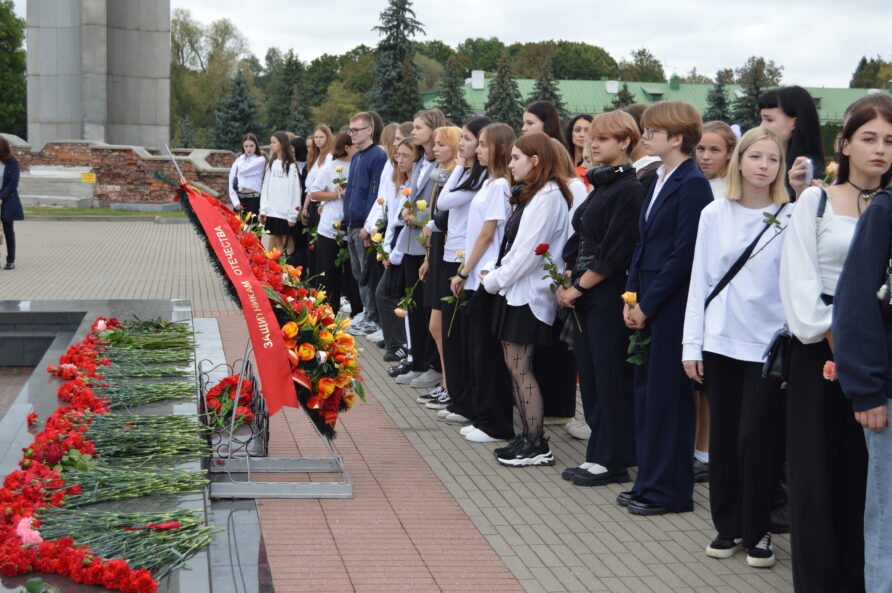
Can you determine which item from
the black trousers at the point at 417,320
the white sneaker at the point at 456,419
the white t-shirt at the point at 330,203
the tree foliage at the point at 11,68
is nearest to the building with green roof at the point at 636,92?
the tree foliage at the point at 11,68

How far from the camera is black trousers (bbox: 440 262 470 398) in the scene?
755 cm

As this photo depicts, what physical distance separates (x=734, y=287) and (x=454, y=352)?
311 cm

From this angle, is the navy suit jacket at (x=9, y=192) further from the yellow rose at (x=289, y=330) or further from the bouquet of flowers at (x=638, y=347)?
the bouquet of flowers at (x=638, y=347)

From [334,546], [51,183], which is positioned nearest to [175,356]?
[334,546]

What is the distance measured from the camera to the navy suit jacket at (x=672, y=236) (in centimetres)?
530

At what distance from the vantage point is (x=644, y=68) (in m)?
91.8

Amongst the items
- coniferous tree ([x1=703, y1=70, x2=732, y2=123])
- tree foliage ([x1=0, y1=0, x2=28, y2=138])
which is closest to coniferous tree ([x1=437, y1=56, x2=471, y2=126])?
coniferous tree ([x1=703, y1=70, x2=732, y2=123])

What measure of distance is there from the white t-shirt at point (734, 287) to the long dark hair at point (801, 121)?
102 centimetres

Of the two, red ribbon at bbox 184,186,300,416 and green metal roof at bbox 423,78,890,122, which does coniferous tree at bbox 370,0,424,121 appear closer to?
green metal roof at bbox 423,78,890,122

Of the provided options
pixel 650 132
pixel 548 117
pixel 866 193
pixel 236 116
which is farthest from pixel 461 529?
pixel 236 116

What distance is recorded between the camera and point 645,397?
18.2ft

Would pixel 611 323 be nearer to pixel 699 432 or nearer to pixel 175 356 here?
pixel 699 432

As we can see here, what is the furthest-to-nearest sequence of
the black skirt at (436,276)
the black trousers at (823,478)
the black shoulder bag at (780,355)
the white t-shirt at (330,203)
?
the white t-shirt at (330,203)
the black skirt at (436,276)
the black shoulder bag at (780,355)
the black trousers at (823,478)

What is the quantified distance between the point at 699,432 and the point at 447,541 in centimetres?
200
